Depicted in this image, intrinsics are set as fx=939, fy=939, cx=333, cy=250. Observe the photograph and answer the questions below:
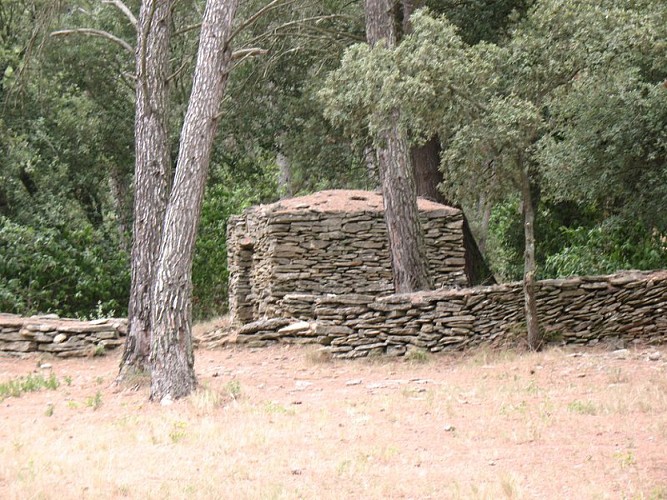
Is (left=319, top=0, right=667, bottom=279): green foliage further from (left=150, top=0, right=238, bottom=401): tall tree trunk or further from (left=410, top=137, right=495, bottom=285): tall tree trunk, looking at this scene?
(left=410, top=137, right=495, bottom=285): tall tree trunk

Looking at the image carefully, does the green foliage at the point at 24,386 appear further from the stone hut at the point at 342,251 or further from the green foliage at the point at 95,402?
the stone hut at the point at 342,251

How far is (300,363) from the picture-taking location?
494 inches

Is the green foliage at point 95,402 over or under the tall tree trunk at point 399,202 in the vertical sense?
under

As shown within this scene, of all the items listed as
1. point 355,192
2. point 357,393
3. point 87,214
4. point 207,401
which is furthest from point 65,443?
point 87,214

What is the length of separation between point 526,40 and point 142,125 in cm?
481

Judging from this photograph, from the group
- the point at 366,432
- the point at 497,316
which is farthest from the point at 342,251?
the point at 366,432

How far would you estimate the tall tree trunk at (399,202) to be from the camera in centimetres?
1360

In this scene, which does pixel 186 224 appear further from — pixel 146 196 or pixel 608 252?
pixel 608 252

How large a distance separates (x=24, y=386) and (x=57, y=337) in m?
3.37

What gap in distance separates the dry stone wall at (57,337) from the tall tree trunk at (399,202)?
15.3 ft

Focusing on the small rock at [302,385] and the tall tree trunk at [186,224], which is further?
the small rock at [302,385]

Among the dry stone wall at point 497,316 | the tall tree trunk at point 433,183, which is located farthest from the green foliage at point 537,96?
the tall tree trunk at point 433,183

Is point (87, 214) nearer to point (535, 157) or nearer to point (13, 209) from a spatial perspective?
point (13, 209)

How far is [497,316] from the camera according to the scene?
40.7 ft
